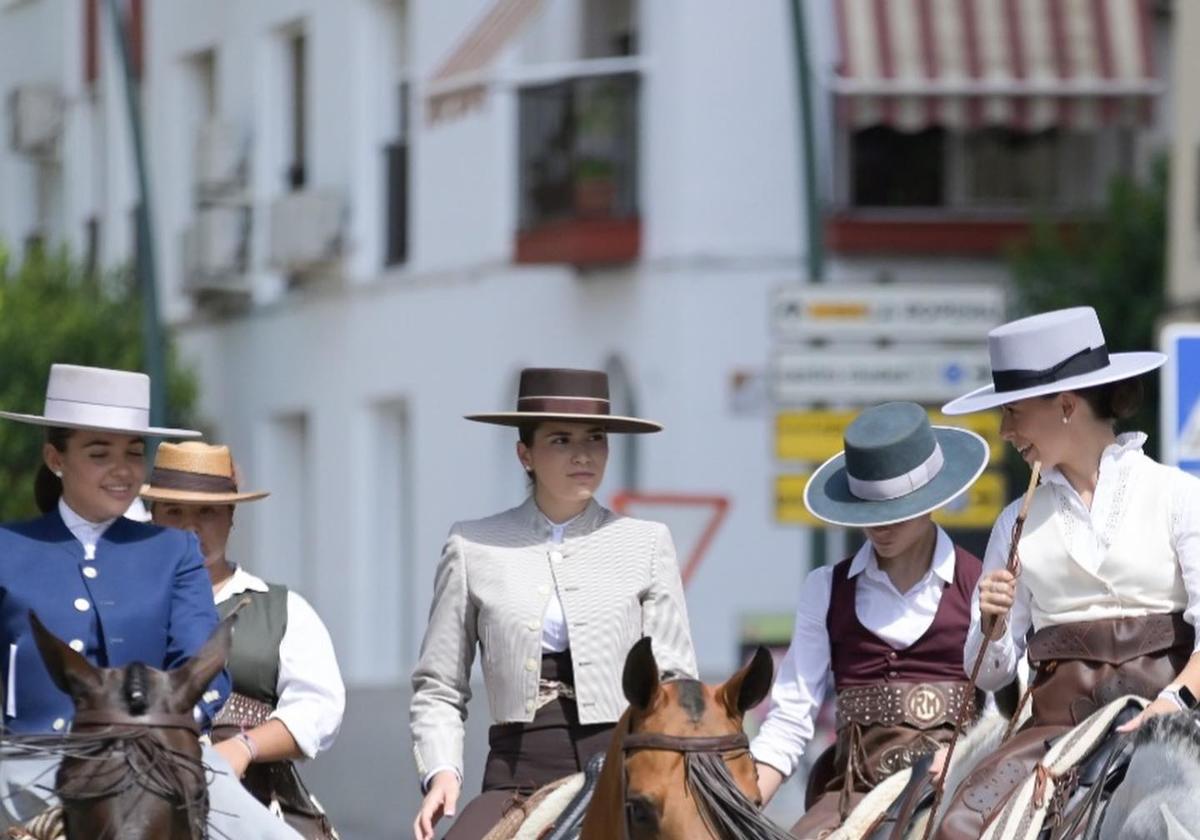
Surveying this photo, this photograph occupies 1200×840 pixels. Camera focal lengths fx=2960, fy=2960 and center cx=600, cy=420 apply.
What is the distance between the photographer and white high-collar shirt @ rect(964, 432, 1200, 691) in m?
6.94

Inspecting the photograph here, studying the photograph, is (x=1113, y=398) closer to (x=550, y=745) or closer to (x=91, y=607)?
(x=550, y=745)

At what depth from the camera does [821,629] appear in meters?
8.22

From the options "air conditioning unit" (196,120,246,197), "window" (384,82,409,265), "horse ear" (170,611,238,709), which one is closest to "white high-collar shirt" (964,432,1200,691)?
"horse ear" (170,611,238,709)

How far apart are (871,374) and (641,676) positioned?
1133 cm

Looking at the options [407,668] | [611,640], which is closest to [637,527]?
[611,640]

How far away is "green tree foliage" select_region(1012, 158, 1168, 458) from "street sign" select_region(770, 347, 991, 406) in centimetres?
504

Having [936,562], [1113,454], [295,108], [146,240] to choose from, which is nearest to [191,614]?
[936,562]

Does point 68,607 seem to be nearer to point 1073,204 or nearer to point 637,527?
point 637,527

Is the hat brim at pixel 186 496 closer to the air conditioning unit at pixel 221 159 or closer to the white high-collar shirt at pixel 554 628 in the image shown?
the white high-collar shirt at pixel 554 628

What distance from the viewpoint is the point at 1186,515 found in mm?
6965

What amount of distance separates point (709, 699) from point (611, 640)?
1.29 metres

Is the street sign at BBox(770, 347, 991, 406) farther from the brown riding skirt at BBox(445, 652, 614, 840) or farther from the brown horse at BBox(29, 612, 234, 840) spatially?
the brown horse at BBox(29, 612, 234, 840)

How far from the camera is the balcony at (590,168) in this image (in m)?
24.7

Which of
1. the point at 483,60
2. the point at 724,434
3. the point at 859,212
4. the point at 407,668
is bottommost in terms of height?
the point at 407,668
